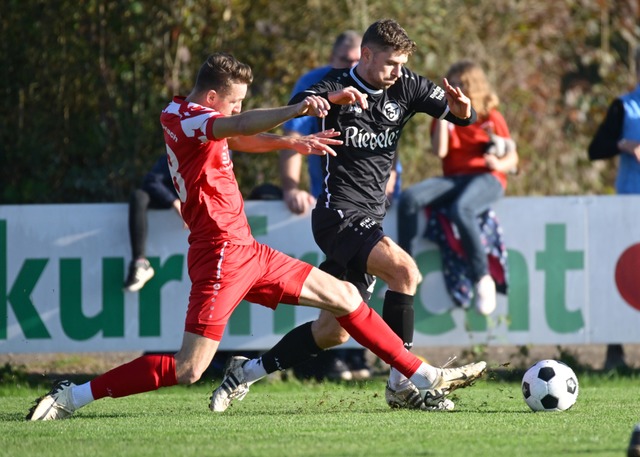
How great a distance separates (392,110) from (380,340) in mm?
1489

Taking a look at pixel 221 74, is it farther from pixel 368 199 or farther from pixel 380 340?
pixel 380 340

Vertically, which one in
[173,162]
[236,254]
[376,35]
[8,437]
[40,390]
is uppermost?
[376,35]

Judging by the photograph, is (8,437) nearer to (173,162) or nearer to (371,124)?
(173,162)

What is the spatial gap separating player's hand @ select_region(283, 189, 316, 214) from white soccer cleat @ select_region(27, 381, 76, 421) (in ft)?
10.7

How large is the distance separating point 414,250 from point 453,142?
0.96 meters

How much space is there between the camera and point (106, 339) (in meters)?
9.34

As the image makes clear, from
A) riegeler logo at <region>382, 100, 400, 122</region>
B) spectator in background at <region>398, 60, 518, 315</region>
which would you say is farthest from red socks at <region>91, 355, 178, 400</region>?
spectator in background at <region>398, 60, 518, 315</region>

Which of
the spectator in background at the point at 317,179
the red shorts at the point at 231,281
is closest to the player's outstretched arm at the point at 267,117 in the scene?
the red shorts at the point at 231,281

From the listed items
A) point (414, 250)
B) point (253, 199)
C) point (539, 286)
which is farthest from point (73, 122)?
point (539, 286)

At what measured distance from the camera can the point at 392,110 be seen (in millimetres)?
7293

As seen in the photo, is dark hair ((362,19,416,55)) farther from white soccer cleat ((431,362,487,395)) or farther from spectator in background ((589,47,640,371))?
spectator in background ((589,47,640,371))

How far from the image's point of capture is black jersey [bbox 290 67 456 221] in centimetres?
721

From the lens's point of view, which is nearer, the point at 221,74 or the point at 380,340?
the point at 221,74

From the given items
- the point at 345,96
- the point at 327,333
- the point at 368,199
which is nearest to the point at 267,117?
the point at 345,96
